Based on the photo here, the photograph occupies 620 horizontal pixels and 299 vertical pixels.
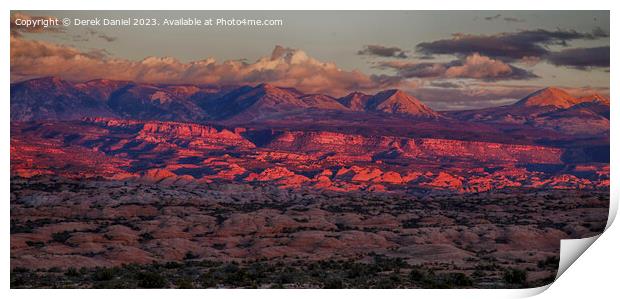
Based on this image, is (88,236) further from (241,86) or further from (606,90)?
(606,90)

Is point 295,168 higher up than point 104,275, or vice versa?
point 295,168

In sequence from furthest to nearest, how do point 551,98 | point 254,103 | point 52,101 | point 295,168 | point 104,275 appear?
point 295,168 → point 254,103 → point 52,101 → point 551,98 → point 104,275

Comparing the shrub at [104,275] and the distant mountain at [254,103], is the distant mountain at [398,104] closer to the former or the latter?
the distant mountain at [254,103]

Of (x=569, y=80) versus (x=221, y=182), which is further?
(x=221, y=182)

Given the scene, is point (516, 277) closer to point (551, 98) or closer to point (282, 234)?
point (282, 234)

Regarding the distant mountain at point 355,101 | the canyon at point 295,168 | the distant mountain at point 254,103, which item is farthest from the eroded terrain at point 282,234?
the distant mountain at point 355,101

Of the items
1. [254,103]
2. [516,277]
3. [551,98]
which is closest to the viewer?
[516,277]

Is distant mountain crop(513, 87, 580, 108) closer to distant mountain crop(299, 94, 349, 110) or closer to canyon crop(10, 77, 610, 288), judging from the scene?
canyon crop(10, 77, 610, 288)

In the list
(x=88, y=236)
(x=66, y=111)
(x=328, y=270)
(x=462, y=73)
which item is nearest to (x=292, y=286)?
(x=328, y=270)

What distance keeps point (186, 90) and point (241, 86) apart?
202 inches

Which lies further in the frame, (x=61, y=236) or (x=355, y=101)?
(x=355, y=101)

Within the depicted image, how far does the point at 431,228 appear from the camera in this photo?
56.8 meters

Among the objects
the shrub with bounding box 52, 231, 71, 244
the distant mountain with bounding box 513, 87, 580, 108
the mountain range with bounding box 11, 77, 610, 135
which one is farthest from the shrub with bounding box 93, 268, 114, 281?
the distant mountain with bounding box 513, 87, 580, 108

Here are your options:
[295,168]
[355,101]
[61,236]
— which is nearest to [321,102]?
[355,101]
